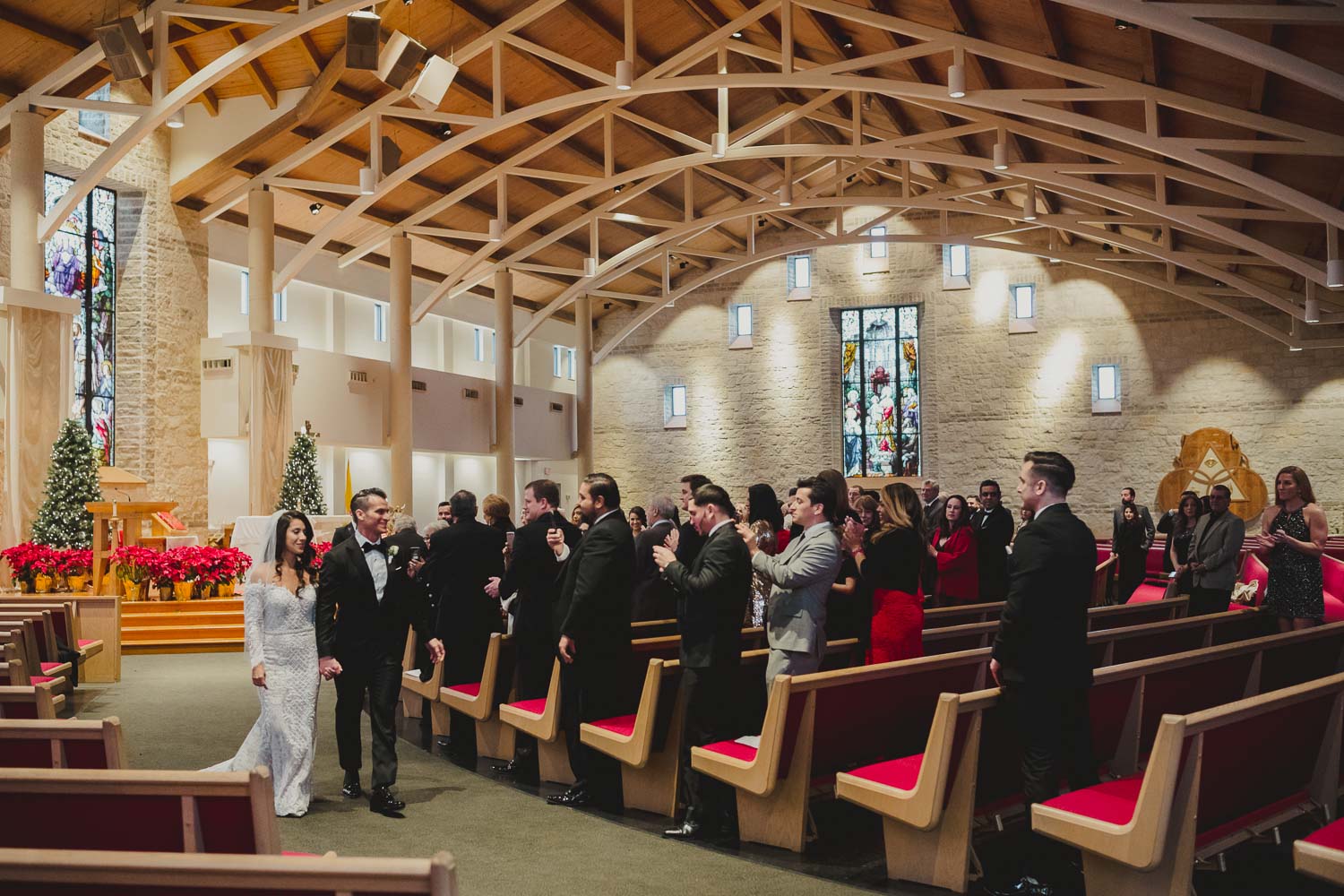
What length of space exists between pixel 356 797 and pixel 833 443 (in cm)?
1791

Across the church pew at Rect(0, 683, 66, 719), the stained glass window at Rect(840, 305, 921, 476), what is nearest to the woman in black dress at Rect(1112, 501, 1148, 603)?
the stained glass window at Rect(840, 305, 921, 476)

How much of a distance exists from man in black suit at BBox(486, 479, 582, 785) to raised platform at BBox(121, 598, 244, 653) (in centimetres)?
547

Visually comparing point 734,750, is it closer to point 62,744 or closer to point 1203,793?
point 1203,793

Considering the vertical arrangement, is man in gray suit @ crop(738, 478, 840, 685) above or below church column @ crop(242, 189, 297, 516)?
below

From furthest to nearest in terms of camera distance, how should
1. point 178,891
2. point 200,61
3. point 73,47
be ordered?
point 200,61 < point 73,47 < point 178,891

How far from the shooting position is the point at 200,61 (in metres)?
13.8

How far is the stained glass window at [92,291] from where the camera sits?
14.6 m

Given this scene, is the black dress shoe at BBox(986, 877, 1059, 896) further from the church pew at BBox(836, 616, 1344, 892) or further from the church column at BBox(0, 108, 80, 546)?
the church column at BBox(0, 108, 80, 546)

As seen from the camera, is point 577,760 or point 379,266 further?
point 379,266

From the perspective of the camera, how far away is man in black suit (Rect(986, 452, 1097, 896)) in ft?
12.7

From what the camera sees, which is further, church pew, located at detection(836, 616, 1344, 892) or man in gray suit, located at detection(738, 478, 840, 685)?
man in gray suit, located at detection(738, 478, 840, 685)

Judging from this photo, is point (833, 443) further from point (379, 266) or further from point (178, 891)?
point (178, 891)

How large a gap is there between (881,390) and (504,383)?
742 cm

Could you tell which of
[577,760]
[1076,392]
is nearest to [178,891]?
[577,760]
